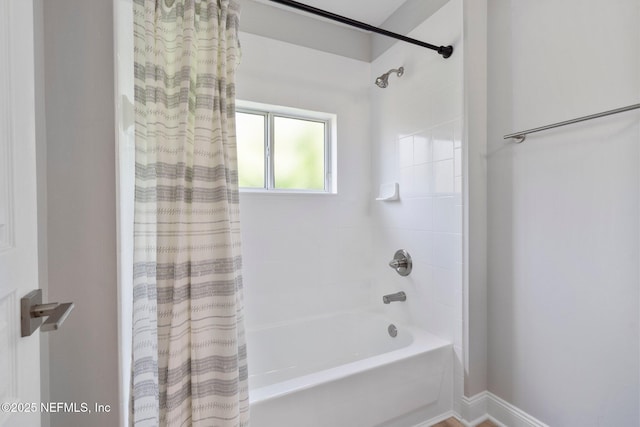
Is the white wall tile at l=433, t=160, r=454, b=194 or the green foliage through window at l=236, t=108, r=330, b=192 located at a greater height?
the green foliage through window at l=236, t=108, r=330, b=192

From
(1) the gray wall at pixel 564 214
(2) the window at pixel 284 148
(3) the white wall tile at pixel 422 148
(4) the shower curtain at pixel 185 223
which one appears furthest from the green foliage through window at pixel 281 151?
(1) the gray wall at pixel 564 214

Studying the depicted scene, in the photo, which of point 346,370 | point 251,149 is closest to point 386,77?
point 251,149

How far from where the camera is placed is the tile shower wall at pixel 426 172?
1688 mm

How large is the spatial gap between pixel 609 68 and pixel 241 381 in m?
1.90

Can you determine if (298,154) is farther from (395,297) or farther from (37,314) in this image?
(37,314)

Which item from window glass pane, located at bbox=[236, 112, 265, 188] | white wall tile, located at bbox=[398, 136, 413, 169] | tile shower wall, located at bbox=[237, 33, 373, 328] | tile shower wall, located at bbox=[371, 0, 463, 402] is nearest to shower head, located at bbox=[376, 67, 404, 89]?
tile shower wall, located at bbox=[371, 0, 463, 402]

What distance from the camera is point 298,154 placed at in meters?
2.33

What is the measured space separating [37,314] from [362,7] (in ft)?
8.03

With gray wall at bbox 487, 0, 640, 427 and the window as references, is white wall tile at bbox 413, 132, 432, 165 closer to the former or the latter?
gray wall at bbox 487, 0, 640, 427

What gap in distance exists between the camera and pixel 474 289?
1.66 meters

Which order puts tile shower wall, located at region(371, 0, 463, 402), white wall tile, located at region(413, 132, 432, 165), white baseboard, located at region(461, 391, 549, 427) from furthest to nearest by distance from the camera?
white wall tile, located at region(413, 132, 432, 165) < tile shower wall, located at region(371, 0, 463, 402) < white baseboard, located at region(461, 391, 549, 427)

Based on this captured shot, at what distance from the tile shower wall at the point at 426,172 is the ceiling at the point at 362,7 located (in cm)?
28

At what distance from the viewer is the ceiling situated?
2.09 metres

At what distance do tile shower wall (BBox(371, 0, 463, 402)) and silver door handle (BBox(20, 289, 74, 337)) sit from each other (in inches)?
66.4
